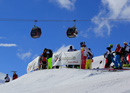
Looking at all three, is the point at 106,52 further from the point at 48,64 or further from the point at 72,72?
the point at 48,64

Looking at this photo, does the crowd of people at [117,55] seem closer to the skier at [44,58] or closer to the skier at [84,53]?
the skier at [84,53]

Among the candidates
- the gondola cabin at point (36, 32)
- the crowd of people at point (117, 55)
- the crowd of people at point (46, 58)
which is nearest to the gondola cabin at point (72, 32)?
the gondola cabin at point (36, 32)

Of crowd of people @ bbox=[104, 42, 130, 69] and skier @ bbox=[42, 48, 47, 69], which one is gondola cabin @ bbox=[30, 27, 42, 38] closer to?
skier @ bbox=[42, 48, 47, 69]

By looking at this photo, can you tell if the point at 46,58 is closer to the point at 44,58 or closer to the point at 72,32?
the point at 44,58

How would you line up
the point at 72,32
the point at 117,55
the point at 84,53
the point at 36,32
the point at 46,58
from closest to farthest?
the point at 117,55 → the point at 84,53 → the point at 46,58 → the point at 72,32 → the point at 36,32

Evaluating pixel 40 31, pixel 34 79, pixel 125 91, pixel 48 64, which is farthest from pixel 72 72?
pixel 40 31

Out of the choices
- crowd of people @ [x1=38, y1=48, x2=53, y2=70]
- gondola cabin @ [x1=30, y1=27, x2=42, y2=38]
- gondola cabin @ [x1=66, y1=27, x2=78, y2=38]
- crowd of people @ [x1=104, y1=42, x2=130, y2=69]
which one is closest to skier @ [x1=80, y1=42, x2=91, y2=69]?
crowd of people @ [x1=104, y1=42, x2=130, y2=69]

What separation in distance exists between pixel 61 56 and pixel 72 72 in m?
4.15

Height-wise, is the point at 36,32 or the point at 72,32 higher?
the point at 36,32

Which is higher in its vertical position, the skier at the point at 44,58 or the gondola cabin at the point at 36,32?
the gondola cabin at the point at 36,32

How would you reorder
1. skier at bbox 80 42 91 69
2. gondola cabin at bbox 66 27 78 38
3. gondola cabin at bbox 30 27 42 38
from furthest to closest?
gondola cabin at bbox 30 27 42 38 < gondola cabin at bbox 66 27 78 38 < skier at bbox 80 42 91 69

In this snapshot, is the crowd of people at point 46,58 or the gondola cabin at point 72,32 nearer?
the crowd of people at point 46,58

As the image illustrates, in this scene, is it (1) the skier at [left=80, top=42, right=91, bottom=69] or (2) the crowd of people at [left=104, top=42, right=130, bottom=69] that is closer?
(2) the crowd of people at [left=104, top=42, right=130, bottom=69]

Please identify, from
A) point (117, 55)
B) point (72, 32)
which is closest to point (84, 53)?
point (117, 55)
